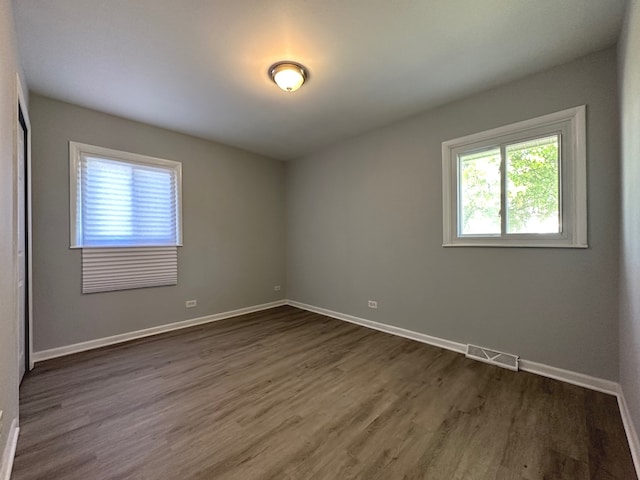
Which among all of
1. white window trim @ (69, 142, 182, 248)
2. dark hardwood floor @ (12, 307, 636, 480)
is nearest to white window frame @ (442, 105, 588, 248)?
dark hardwood floor @ (12, 307, 636, 480)

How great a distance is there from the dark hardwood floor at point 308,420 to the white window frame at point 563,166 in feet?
4.03

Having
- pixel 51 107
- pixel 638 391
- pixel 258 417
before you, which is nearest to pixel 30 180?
pixel 51 107

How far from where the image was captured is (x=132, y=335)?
3.38m

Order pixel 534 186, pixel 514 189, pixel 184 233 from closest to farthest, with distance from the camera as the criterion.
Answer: pixel 534 186, pixel 514 189, pixel 184 233

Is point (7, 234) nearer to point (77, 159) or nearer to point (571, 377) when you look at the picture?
point (77, 159)

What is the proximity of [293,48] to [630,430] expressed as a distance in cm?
348

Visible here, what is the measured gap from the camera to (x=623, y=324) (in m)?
1.92

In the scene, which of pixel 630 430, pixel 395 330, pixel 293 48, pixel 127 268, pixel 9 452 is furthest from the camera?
pixel 395 330

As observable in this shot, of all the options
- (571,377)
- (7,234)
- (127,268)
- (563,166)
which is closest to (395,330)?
(571,377)

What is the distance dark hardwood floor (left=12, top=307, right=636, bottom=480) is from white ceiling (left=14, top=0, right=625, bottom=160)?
9.06 feet

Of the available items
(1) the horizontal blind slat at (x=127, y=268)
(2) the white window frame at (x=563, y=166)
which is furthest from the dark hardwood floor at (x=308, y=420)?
(2) the white window frame at (x=563, y=166)

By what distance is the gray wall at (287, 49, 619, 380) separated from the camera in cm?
217

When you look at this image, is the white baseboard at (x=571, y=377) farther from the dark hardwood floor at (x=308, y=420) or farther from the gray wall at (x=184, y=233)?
the gray wall at (x=184, y=233)

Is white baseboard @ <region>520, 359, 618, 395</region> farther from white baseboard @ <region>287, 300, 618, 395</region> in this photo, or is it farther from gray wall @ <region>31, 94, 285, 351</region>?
gray wall @ <region>31, 94, 285, 351</region>
